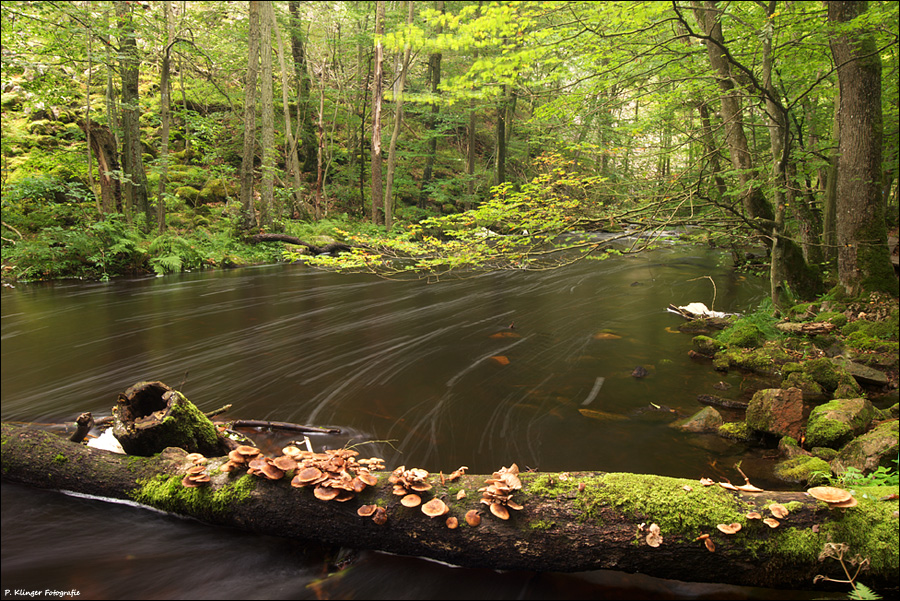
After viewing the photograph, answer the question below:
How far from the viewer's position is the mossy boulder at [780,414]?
3834 mm

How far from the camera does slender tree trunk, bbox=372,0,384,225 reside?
16020 millimetres

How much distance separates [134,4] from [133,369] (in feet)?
29.8

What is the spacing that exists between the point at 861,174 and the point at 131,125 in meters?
15.0

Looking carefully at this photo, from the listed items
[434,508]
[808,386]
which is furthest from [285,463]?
[808,386]

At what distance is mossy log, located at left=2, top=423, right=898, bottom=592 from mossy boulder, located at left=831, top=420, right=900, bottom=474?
1.20m

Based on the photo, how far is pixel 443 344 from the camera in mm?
7207

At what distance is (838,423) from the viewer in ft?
12.1

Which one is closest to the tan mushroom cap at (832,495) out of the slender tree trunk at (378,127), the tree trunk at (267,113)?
the tree trunk at (267,113)

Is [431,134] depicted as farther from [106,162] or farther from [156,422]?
[156,422]

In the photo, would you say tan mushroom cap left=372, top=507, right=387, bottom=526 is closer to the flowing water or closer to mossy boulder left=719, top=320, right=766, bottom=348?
the flowing water

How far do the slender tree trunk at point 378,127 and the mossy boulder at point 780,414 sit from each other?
50.5 ft

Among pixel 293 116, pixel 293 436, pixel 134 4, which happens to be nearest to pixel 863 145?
pixel 293 436

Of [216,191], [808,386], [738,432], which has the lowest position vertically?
[738,432]

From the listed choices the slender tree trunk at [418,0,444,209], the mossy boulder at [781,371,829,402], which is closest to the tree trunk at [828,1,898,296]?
the mossy boulder at [781,371,829,402]
